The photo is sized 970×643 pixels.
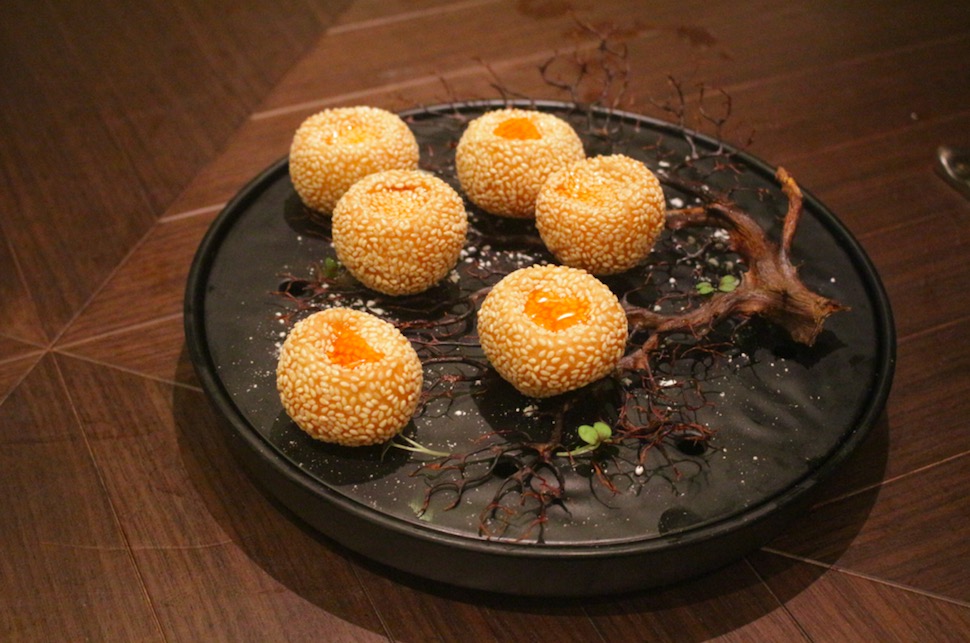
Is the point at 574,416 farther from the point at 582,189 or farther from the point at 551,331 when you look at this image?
the point at 582,189

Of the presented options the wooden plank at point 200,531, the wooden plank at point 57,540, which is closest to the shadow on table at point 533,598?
the wooden plank at point 200,531

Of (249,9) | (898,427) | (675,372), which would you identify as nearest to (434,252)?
(675,372)

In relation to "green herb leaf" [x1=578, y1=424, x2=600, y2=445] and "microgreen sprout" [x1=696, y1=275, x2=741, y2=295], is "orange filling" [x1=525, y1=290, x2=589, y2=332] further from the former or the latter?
"microgreen sprout" [x1=696, y1=275, x2=741, y2=295]

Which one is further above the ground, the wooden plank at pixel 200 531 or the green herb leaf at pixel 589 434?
the green herb leaf at pixel 589 434

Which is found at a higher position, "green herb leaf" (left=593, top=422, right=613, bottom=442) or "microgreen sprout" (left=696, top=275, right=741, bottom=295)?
"microgreen sprout" (left=696, top=275, right=741, bottom=295)

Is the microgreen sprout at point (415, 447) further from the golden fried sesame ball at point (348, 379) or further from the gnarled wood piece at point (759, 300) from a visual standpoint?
the gnarled wood piece at point (759, 300)

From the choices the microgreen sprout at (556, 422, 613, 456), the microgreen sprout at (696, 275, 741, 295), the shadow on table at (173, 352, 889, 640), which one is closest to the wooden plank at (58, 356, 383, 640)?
the shadow on table at (173, 352, 889, 640)
